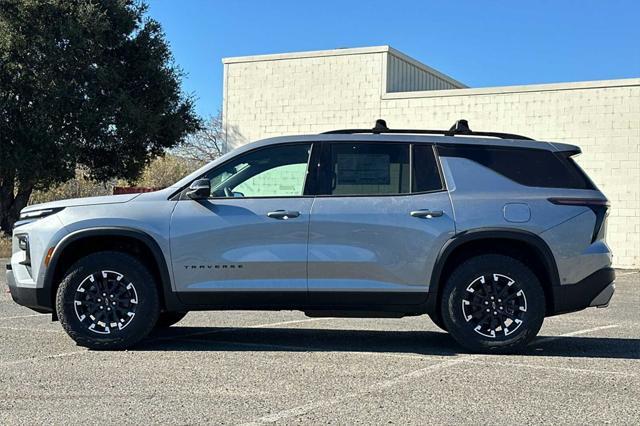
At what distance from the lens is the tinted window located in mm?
6836

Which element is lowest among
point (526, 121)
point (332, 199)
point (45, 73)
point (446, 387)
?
point (446, 387)

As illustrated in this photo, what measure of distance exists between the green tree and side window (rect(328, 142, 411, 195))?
54.1ft

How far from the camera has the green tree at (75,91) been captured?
2138 centimetres

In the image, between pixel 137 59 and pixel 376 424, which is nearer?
pixel 376 424

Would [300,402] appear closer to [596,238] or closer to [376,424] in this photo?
[376,424]

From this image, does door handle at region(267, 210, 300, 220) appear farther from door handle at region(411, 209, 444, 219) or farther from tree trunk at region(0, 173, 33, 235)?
tree trunk at region(0, 173, 33, 235)

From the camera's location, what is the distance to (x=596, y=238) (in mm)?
6805

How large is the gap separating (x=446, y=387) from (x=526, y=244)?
1.83 meters

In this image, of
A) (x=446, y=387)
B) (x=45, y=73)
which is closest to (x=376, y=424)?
(x=446, y=387)

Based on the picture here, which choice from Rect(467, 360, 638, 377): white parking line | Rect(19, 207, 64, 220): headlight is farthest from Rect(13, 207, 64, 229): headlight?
Rect(467, 360, 638, 377): white parking line

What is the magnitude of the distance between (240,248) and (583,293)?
3033 millimetres

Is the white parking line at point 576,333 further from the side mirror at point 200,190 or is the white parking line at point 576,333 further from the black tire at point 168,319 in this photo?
the black tire at point 168,319

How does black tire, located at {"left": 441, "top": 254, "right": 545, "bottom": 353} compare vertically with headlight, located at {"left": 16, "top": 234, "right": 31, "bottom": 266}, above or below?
below

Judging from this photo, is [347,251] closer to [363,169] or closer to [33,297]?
[363,169]
